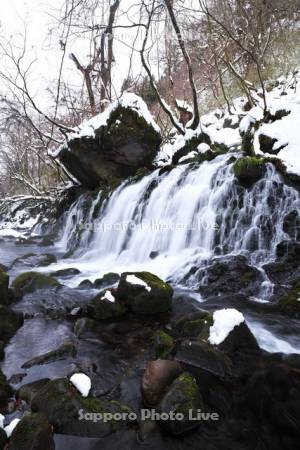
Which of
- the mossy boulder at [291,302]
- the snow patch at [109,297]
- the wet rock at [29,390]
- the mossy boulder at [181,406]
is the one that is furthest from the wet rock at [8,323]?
Result: the mossy boulder at [291,302]

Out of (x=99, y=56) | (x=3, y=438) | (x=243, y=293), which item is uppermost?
(x=99, y=56)

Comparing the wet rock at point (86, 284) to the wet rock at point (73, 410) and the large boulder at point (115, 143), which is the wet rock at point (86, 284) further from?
the large boulder at point (115, 143)

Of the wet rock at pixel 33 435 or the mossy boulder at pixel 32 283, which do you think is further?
the mossy boulder at pixel 32 283

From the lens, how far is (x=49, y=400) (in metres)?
3.06

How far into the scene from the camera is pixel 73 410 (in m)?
3.02

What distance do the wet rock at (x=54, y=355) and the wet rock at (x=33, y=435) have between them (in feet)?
4.52

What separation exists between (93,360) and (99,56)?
1388cm

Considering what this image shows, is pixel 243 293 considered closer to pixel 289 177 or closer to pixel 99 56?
pixel 289 177

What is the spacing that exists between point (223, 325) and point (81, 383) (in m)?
1.64

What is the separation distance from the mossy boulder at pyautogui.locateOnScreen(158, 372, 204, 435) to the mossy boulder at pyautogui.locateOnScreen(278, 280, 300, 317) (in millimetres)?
2606

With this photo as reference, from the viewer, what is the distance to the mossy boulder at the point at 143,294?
5.29 m

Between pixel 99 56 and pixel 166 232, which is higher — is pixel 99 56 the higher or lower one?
the higher one

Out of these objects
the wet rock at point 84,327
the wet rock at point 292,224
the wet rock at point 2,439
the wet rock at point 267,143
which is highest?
the wet rock at point 267,143

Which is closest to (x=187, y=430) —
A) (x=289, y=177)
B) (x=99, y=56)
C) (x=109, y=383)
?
(x=109, y=383)
